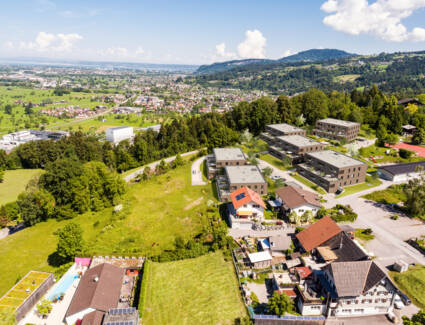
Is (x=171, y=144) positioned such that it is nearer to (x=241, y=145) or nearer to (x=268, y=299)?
(x=241, y=145)

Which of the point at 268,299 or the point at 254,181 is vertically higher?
the point at 254,181

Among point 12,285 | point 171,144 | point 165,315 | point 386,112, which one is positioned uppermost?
point 386,112

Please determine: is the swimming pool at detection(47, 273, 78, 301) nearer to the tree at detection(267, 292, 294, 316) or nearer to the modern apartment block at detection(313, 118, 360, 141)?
the tree at detection(267, 292, 294, 316)

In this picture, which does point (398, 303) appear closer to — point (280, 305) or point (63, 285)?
point (280, 305)

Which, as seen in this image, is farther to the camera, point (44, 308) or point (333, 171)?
point (333, 171)

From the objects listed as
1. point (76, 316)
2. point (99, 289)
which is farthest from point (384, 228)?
point (76, 316)

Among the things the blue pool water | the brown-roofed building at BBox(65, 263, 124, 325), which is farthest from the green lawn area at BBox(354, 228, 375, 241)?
the blue pool water

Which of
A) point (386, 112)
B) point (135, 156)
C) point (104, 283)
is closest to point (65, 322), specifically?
point (104, 283)

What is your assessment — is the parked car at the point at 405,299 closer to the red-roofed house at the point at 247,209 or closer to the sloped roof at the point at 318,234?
the sloped roof at the point at 318,234
